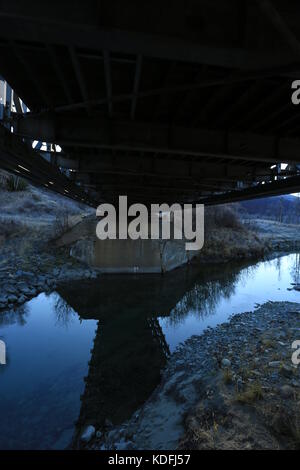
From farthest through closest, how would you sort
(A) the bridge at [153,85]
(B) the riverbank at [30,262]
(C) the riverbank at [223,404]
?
1. (B) the riverbank at [30,262]
2. (C) the riverbank at [223,404]
3. (A) the bridge at [153,85]

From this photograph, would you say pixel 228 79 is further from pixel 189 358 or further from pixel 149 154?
pixel 189 358

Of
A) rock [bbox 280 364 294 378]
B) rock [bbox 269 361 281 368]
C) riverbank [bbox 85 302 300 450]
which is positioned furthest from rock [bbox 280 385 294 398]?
rock [bbox 269 361 281 368]

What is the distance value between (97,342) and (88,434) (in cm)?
482

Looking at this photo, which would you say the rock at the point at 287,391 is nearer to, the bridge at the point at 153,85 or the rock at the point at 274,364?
the rock at the point at 274,364

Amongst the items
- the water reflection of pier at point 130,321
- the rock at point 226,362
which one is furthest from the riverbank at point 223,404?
the water reflection of pier at point 130,321

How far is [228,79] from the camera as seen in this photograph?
3432 millimetres

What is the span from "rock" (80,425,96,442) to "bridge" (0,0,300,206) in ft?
18.4

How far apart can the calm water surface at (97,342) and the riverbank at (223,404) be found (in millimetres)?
617

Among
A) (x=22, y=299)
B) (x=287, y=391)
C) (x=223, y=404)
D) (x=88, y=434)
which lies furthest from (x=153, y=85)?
(x=22, y=299)

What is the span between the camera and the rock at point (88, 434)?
17.2ft

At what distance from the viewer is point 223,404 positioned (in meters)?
5.13
